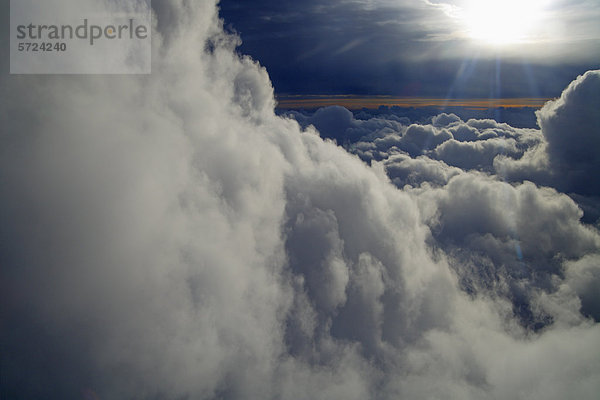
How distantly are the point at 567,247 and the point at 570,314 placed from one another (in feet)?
215

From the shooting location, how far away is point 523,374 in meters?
62.9

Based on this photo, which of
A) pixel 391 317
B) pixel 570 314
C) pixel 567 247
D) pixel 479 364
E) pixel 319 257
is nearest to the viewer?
pixel 319 257

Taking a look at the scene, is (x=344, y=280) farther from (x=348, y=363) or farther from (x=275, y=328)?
(x=275, y=328)

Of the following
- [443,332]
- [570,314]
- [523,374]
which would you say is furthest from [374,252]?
[570,314]

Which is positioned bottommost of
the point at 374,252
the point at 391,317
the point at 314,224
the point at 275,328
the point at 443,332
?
the point at 443,332

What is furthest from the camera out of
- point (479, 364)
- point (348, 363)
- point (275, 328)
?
point (479, 364)

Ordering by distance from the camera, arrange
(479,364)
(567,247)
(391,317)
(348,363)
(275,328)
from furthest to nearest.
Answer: (567,247)
(479,364)
(391,317)
(348,363)
(275,328)

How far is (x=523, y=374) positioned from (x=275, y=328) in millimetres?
60182

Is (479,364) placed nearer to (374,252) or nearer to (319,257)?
(374,252)

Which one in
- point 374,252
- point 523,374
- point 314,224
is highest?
point 314,224

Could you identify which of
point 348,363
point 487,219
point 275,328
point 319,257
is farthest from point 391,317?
point 487,219

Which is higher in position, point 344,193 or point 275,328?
point 344,193

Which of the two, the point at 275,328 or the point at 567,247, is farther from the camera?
the point at 567,247

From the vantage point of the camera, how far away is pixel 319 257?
50.9 m
